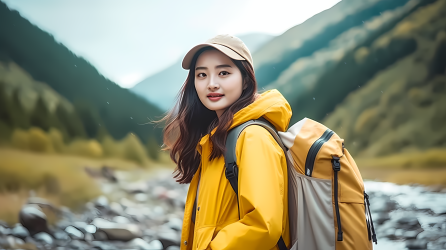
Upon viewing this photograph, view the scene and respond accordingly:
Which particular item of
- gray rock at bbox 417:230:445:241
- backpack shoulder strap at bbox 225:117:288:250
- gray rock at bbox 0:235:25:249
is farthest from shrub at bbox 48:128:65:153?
gray rock at bbox 417:230:445:241

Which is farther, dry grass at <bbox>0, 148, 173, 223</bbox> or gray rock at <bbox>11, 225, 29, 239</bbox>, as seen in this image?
dry grass at <bbox>0, 148, 173, 223</bbox>

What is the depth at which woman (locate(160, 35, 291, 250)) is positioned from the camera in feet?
2.97

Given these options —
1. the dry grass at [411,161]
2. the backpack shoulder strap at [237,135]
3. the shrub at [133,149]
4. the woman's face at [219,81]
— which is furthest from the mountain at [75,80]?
the backpack shoulder strap at [237,135]

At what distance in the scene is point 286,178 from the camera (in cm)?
106

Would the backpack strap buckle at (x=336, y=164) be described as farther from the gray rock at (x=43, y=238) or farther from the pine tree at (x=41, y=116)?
the pine tree at (x=41, y=116)

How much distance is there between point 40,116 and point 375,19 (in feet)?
11.6

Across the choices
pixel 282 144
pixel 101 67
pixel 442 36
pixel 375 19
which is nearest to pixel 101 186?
pixel 101 67

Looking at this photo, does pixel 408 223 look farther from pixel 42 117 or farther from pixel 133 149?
pixel 42 117

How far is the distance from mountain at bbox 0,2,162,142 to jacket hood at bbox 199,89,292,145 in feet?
9.16

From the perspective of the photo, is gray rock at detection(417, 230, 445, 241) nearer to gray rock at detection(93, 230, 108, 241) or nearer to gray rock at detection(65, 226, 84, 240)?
gray rock at detection(93, 230, 108, 241)

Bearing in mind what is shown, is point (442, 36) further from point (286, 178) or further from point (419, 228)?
point (286, 178)

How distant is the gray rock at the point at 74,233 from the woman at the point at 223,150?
2.05m

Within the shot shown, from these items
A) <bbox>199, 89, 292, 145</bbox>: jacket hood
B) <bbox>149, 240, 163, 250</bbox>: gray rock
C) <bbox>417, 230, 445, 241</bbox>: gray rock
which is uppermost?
<bbox>199, 89, 292, 145</bbox>: jacket hood

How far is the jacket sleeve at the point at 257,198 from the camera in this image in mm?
889
